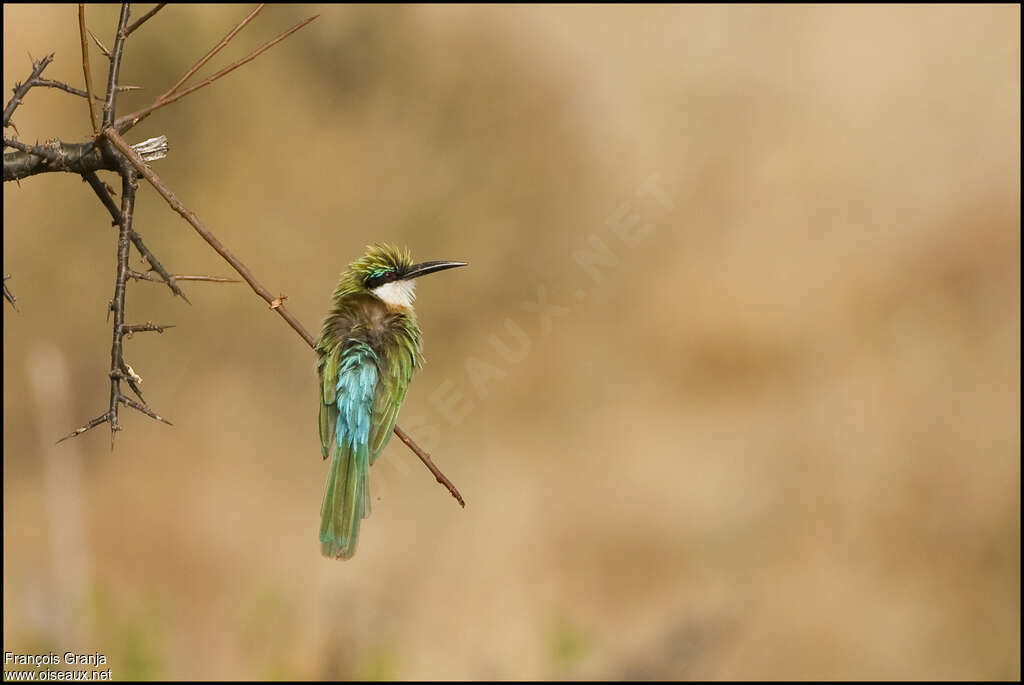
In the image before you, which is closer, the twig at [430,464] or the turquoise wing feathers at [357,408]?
the twig at [430,464]

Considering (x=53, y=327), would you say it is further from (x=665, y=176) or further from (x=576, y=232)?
(x=665, y=176)

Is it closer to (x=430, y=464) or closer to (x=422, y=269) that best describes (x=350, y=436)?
(x=422, y=269)

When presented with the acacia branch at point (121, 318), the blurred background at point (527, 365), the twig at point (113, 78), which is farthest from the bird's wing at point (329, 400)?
the blurred background at point (527, 365)

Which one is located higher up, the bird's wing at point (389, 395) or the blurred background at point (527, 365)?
the blurred background at point (527, 365)

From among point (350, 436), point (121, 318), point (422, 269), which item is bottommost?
point (121, 318)

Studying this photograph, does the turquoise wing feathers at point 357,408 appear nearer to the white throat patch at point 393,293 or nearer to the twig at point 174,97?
the white throat patch at point 393,293

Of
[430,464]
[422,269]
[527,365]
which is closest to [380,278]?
[422,269]

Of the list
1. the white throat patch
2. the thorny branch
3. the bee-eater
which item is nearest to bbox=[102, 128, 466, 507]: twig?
the thorny branch
